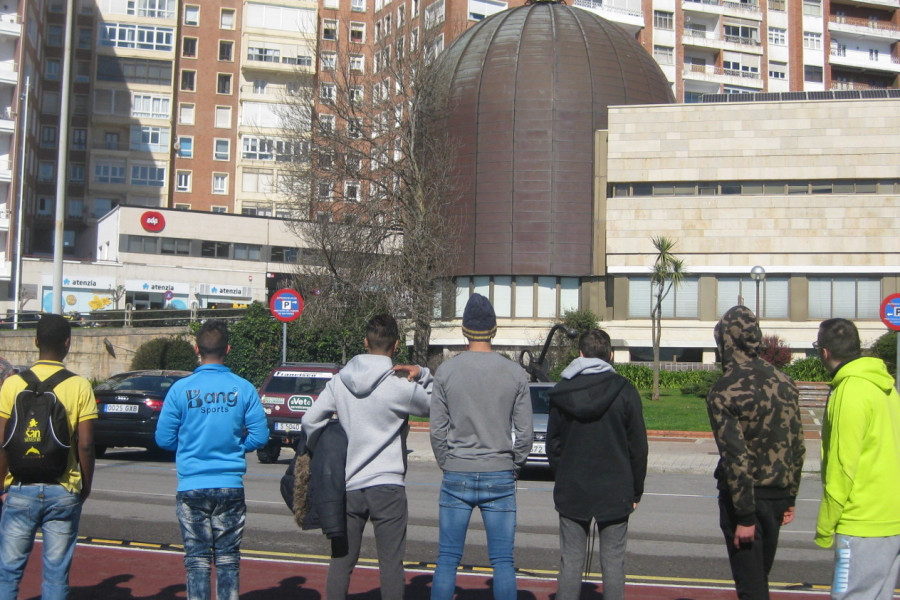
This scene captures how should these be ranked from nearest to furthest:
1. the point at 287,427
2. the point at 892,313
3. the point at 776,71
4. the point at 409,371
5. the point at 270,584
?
the point at 409,371
the point at 270,584
the point at 287,427
the point at 892,313
the point at 776,71

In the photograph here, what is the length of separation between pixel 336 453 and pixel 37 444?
1647 mm

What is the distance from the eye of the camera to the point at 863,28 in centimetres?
7588

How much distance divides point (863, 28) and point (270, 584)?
8049 cm

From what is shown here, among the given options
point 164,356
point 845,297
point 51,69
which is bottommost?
point 164,356

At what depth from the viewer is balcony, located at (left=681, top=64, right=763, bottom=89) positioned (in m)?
73.0

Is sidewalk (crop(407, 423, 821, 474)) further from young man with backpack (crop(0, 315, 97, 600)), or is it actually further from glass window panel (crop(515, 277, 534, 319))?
glass window panel (crop(515, 277, 534, 319))

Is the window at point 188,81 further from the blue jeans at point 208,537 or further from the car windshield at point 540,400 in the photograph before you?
the blue jeans at point 208,537

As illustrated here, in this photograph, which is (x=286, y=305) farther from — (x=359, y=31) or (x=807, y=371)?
(x=359, y=31)

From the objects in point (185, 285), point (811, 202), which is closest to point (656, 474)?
point (811, 202)

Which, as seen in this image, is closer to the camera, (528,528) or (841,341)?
(841,341)

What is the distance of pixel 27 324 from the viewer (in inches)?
1559

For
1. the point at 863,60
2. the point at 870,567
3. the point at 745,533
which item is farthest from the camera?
the point at 863,60

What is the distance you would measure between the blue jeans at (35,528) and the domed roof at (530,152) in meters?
40.8

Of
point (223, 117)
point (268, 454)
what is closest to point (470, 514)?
point (268, 454)
